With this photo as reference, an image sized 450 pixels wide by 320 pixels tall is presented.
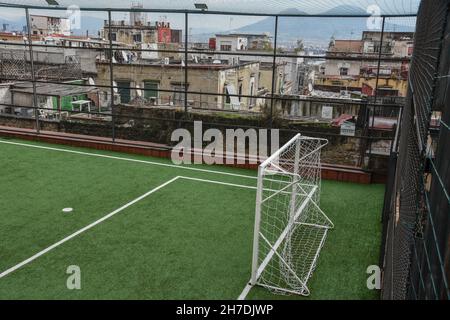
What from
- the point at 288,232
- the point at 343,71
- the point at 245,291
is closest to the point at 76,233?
the point at 245,291

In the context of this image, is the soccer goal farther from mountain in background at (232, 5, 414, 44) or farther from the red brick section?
mountain in background at (232, 5, 414, 44)

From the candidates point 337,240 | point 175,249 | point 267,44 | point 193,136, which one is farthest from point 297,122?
point 175,249

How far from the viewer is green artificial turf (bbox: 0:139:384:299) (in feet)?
12.9

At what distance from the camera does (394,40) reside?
816 cm

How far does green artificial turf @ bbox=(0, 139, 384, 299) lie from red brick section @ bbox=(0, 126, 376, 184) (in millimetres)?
208

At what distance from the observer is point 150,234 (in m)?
5.00

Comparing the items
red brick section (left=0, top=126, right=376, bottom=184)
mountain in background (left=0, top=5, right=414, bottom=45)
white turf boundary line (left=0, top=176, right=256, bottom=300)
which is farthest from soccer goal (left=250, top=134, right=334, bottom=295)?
mountain in background (left=0, top=5, right=414, bottom=45)

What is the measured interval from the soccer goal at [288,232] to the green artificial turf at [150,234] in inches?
5.4

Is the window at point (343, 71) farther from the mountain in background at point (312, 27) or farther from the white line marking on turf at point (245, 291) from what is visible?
the white line marking on turf at point (245, 291)

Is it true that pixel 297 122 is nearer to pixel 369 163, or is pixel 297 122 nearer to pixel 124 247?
pixel 369 163

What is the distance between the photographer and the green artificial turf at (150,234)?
3.94 meters

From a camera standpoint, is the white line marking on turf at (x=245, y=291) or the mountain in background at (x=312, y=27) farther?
the mountain in background at (x=312, y=27)

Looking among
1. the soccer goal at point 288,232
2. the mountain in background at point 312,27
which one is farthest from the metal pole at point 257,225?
the mountain in background at point 312,27
